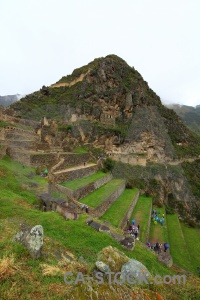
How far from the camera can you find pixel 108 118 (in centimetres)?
3859

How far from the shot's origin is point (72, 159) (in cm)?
2025

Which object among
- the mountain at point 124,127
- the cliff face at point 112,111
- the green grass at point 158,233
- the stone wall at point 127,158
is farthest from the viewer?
the cliff face at point 112,111

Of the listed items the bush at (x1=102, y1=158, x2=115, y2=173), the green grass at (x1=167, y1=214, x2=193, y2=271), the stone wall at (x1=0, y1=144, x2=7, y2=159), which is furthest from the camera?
the bush at (x1=102, y1=158, x2=115, y2=173)

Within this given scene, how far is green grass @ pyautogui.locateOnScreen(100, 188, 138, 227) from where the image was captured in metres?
14.4

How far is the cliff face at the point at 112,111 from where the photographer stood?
114 ft

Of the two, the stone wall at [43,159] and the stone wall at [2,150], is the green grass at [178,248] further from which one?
the stone wall at [2,150]

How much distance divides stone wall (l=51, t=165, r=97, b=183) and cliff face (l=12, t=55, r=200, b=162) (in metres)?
10.7

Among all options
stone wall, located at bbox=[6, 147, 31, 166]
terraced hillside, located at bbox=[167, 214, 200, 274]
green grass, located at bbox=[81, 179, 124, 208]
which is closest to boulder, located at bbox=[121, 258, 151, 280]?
green grass, located at bbox=[81, 179, 124, 208]

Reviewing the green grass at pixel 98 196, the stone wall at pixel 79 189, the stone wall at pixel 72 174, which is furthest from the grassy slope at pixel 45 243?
the green grass at pixel 98 196

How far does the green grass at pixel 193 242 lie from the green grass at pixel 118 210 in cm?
562

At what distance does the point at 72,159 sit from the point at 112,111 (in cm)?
2174

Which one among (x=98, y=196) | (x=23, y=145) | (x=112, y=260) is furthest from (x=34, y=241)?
(x=23, y=145)

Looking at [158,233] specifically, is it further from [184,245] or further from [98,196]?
[98,196]

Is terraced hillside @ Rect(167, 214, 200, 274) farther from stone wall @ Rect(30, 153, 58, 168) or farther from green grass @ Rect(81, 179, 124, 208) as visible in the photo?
stone wall @ Rect(30, 153, 58, 168)
